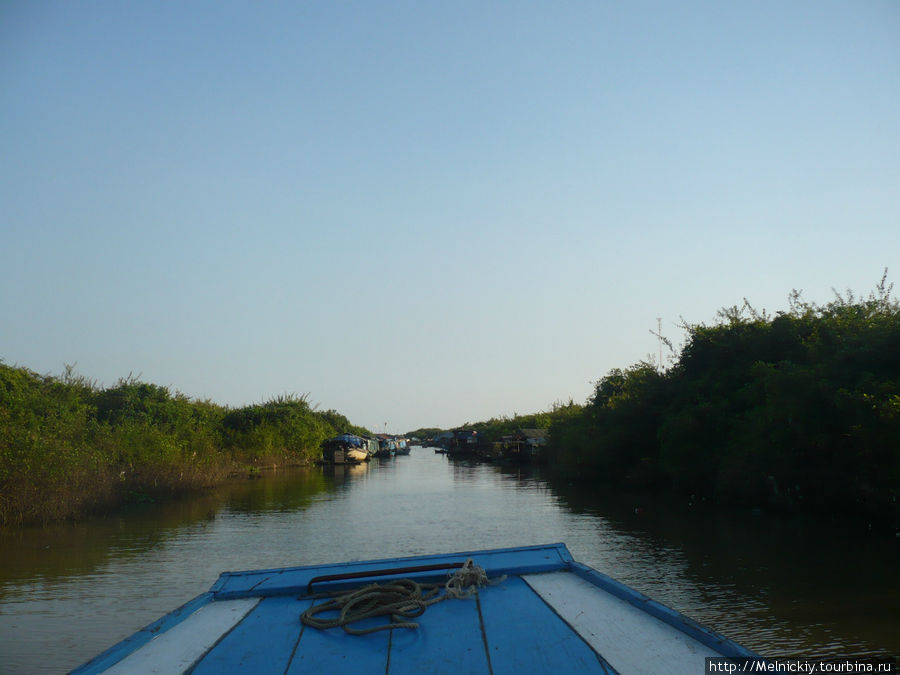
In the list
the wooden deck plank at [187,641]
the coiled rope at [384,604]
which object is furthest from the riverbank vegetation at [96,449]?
the coiled rope at [384,604]

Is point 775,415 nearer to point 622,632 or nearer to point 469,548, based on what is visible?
point 469,548

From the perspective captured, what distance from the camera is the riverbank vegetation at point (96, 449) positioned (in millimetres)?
15877

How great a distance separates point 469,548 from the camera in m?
14.1

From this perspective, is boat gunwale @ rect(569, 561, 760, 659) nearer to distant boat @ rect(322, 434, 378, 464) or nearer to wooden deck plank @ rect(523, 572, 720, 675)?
wooden deck plank @ rect(523, 572, 720, 675)

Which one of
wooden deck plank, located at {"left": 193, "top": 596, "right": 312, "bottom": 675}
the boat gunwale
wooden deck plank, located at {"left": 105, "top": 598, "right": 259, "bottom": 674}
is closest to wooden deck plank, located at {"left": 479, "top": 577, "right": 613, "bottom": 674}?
the boat gunwale

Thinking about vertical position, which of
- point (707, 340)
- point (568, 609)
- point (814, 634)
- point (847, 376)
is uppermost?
point (707, 340)

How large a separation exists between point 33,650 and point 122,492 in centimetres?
1489

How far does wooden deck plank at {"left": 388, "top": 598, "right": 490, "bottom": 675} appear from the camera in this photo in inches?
132

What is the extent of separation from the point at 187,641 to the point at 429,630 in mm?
1495

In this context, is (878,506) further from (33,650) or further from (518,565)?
(33,650)

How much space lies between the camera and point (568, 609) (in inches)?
166

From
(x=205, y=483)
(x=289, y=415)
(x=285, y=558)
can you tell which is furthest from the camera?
(x=289, y=415)

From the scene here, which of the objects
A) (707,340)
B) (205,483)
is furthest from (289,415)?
(707,340)

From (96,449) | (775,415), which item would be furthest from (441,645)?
(96,449)
